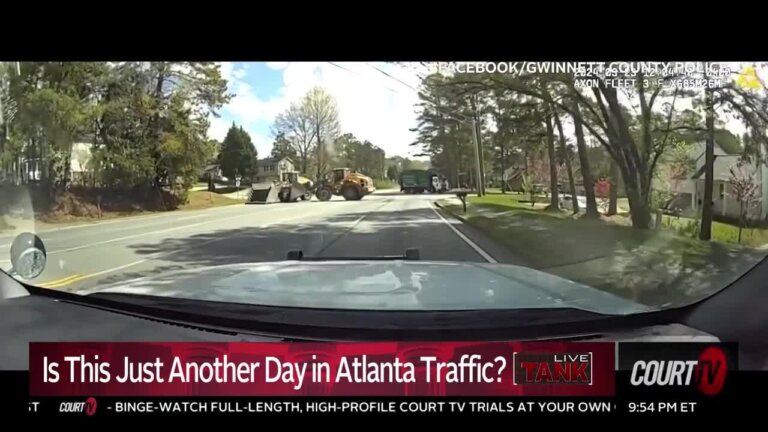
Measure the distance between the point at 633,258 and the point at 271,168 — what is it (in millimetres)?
1776

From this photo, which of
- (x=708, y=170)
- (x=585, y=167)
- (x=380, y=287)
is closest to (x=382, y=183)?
(x=380, y=287)

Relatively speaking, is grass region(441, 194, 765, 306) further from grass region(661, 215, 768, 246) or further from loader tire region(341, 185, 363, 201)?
loader tire region(341, 185, 363, 201)

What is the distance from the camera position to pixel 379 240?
10.1 ft

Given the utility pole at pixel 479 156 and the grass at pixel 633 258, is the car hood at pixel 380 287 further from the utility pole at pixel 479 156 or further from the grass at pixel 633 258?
the utility pole at pixel 479 156

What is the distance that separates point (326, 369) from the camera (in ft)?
8.11

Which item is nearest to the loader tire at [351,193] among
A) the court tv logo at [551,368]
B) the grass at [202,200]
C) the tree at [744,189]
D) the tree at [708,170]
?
the grass at [202,200]

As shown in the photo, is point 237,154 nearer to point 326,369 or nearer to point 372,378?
point 326,369

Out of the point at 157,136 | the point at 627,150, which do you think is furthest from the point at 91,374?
the point at 627,150

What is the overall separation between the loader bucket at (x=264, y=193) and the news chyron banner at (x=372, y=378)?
0.89 m

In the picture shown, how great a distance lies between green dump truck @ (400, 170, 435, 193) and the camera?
11.2 ft

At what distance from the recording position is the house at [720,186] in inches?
112

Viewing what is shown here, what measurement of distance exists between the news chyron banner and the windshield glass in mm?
210
